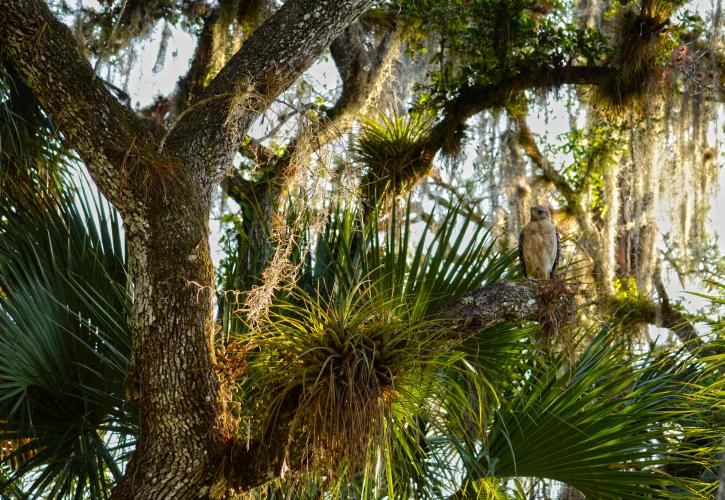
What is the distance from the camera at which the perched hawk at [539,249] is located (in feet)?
17.4

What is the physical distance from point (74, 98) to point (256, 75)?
712 millimetres

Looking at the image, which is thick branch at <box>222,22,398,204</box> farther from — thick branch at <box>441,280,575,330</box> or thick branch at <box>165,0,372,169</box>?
thick branch at <box>441,280,575,330</box>

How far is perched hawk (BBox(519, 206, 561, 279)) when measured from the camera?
17.4 ft

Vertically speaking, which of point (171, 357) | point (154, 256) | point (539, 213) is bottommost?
point (171, 357)

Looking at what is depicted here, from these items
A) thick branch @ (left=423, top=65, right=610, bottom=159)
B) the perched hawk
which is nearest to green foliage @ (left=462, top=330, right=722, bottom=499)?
the perched hawk

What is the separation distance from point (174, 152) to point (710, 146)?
214 inches

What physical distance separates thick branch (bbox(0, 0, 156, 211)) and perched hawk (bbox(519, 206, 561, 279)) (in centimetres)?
236

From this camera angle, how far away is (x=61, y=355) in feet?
14.1

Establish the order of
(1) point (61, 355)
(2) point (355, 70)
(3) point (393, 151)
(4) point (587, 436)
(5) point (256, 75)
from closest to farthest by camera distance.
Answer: (5) point (256, 75)
(4) point (587, 436)
(1) point (61, 355)
(3) point (393, 151)
(2) point (355, 70)

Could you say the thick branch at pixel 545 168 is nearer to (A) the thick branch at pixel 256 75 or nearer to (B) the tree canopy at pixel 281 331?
(B) the tree canopy at pixel 281 331

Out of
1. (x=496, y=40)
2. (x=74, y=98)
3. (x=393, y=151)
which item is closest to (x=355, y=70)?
(x=496, y=40)

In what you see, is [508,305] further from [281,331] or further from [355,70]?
[355,70]

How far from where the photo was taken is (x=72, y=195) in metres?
4.76

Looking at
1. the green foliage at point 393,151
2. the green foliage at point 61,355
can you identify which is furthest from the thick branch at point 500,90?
the green foliage at point 61,355
